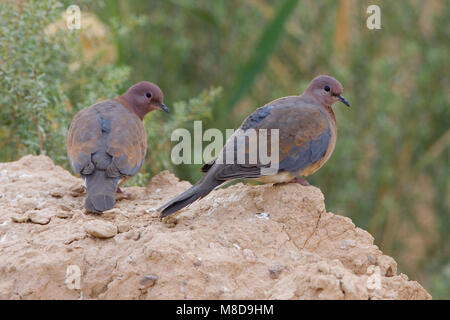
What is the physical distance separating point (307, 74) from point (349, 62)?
765 millimetres

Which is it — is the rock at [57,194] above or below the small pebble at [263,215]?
above

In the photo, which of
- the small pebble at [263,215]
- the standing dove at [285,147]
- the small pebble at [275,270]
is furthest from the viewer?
the standing dove at [285,147]

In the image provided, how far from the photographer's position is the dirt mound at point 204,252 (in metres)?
3.62

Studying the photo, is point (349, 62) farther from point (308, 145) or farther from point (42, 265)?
point (42, 265)

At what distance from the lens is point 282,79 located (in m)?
10.0

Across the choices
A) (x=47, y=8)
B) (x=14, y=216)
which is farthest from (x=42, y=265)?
(x=47, y=8)

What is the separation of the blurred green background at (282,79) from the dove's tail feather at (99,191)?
949 mm

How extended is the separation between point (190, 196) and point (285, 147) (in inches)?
28.5

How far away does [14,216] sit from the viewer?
439cm

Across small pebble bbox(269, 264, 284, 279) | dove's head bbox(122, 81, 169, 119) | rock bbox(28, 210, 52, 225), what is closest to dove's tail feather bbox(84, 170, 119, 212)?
rock bbox(28, 210, 52, 225)

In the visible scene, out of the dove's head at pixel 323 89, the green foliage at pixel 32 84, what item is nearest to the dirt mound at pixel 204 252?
the dove's head at pixel 323 89

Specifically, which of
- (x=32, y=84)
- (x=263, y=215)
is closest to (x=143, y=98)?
(x=32, y=84)

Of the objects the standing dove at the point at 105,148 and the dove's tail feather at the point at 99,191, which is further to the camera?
the standing dove at the point at 105,148

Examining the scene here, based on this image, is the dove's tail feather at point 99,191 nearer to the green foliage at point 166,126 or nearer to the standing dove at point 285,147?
the standing dove at point 285,147
